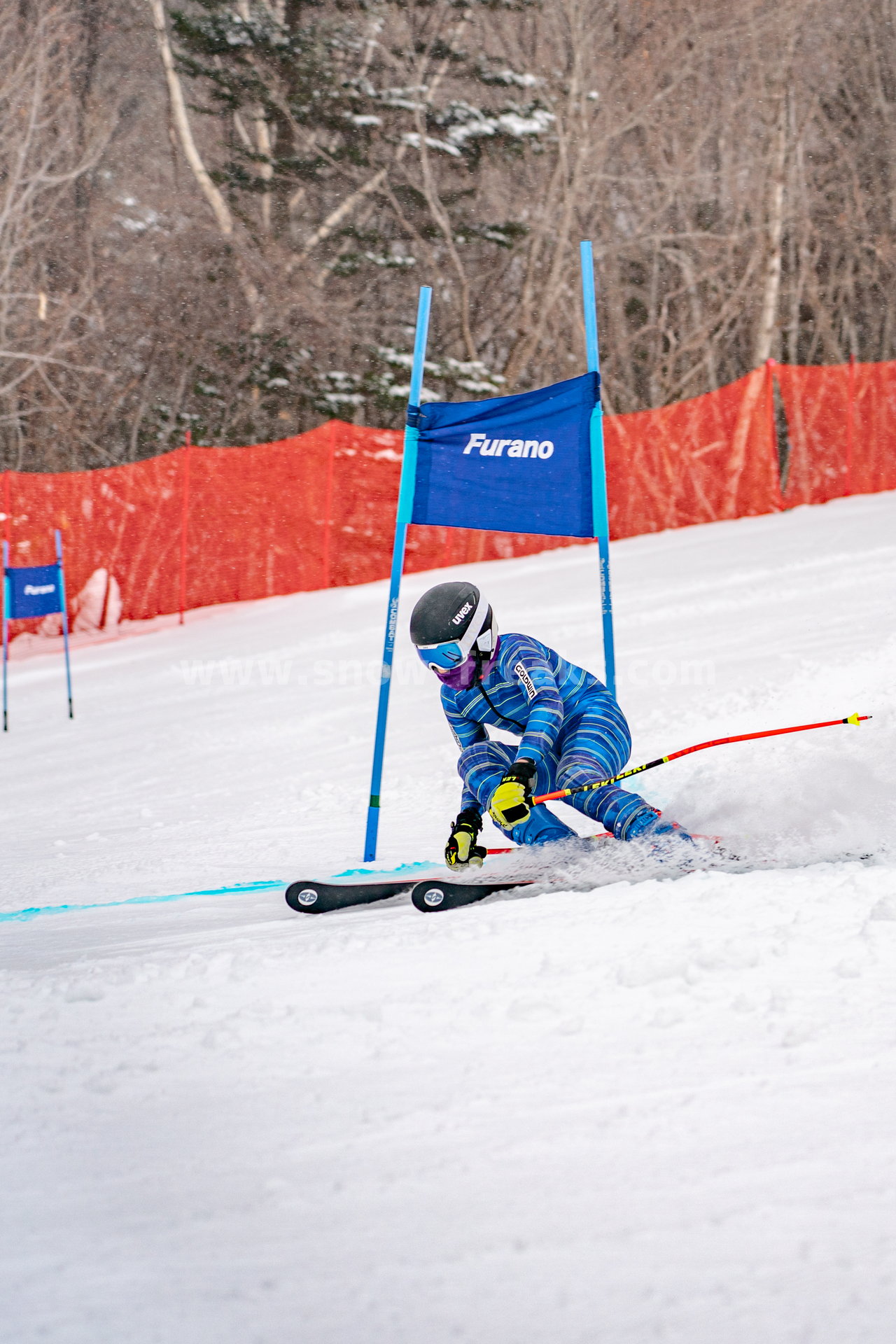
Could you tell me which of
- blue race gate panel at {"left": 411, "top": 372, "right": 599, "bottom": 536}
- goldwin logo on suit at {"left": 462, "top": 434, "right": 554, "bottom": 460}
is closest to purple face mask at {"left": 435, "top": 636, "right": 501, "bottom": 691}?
blue race gate panel at {"left": 411, "top": 372, "right": 599, "bottom": 536}

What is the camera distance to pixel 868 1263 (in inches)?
→ 69.9

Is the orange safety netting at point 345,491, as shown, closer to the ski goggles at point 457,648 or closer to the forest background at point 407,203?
the forest background at point 407,203

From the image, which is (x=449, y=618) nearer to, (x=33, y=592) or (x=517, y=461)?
(x=517, y=461)

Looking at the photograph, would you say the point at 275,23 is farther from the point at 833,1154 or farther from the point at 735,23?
the point at 833,1154

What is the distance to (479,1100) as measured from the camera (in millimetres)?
2305

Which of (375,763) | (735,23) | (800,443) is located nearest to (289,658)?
(375,763)

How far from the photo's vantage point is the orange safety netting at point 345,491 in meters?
13.9

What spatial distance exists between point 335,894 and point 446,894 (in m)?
0.51

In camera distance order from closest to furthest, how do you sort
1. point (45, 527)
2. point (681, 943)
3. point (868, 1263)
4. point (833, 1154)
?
point (868, 1263)
point (833, 1154)
point (681, 943)
point (45, 527)

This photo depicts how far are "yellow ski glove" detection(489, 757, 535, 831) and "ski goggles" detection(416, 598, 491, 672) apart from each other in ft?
1.60

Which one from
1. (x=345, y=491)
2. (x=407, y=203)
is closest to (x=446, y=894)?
(x=345, y=491)

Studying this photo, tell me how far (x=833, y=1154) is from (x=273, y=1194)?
3.17 feet

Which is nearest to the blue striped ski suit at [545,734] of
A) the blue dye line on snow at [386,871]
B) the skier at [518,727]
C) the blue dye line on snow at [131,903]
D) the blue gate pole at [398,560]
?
→ the skier at [518,727]

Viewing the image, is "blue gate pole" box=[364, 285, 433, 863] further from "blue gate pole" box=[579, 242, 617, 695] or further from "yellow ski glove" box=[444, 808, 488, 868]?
"yellow ski glove" box=[444, 808, 488, 868]
